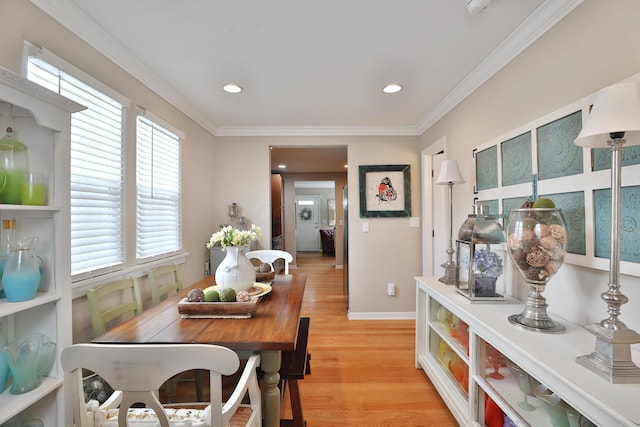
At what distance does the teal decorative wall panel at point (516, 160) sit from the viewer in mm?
1580

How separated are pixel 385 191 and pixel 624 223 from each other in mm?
2363

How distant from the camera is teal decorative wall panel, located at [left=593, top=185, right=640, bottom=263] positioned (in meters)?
1.04

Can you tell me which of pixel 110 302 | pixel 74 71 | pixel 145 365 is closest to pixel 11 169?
pixel 74 71

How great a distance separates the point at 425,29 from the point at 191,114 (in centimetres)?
219

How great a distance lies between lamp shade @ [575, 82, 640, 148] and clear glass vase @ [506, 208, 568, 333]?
0.39 meters

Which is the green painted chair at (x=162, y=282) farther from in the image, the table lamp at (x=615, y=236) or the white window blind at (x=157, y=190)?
the table lamp at (x=615, y=236)

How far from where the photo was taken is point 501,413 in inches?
52.2

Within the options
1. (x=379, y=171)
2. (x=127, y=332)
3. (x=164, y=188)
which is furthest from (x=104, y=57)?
(x=379, y=171)

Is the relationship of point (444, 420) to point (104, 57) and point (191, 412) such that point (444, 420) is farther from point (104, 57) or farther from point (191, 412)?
point (104, 57)

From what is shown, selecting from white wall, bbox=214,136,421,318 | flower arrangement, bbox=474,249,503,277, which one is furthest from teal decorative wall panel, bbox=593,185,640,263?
white wall, bbox=214,136,421,318

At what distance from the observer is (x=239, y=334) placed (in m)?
1.20

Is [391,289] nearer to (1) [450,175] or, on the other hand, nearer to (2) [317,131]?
(1) [450,175]

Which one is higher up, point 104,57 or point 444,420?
point 104,57

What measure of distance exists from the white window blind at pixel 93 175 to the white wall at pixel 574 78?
2363 millimetres
